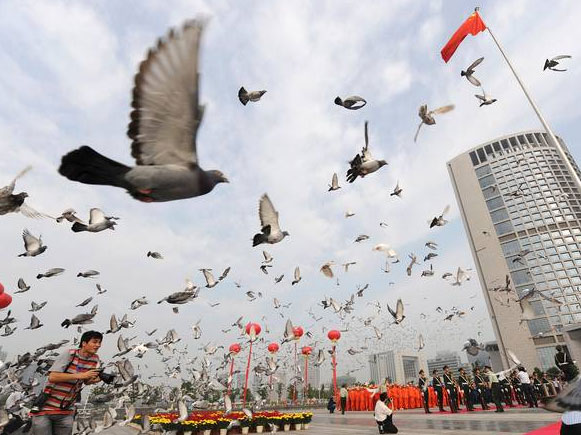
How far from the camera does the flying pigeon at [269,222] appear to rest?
7.63 meters

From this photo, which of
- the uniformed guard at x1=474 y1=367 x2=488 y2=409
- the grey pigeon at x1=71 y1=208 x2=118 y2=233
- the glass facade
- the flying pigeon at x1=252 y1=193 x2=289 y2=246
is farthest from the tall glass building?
the grey pigeon at x1=71 y1=208 x2=118 y2=233

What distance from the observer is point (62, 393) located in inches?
188

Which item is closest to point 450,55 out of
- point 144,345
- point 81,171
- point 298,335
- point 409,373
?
point 81,171

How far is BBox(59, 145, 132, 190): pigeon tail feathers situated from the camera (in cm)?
308

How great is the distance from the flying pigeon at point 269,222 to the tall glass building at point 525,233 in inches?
3139

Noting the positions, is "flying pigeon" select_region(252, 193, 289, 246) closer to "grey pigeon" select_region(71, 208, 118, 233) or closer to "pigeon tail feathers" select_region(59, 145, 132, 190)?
"grey pigeon" select_region(71, 208, 118, 233)

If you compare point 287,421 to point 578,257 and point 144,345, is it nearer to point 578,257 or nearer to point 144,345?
point 144,345

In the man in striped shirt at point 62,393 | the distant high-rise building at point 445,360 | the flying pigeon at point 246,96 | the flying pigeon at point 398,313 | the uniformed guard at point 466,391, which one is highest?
the distant high-rise building at point 445,360

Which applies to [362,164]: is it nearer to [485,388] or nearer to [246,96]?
[246,96]

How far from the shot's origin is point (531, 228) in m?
85.8

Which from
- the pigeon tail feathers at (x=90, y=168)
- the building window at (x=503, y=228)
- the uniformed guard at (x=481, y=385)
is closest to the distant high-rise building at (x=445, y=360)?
the building window at (x=503, y=228)

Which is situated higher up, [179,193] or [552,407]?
[179,193]

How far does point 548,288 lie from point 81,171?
10019 cm

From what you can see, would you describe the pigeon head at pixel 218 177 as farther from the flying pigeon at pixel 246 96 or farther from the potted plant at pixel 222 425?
the potted plant at pixel 222 425
